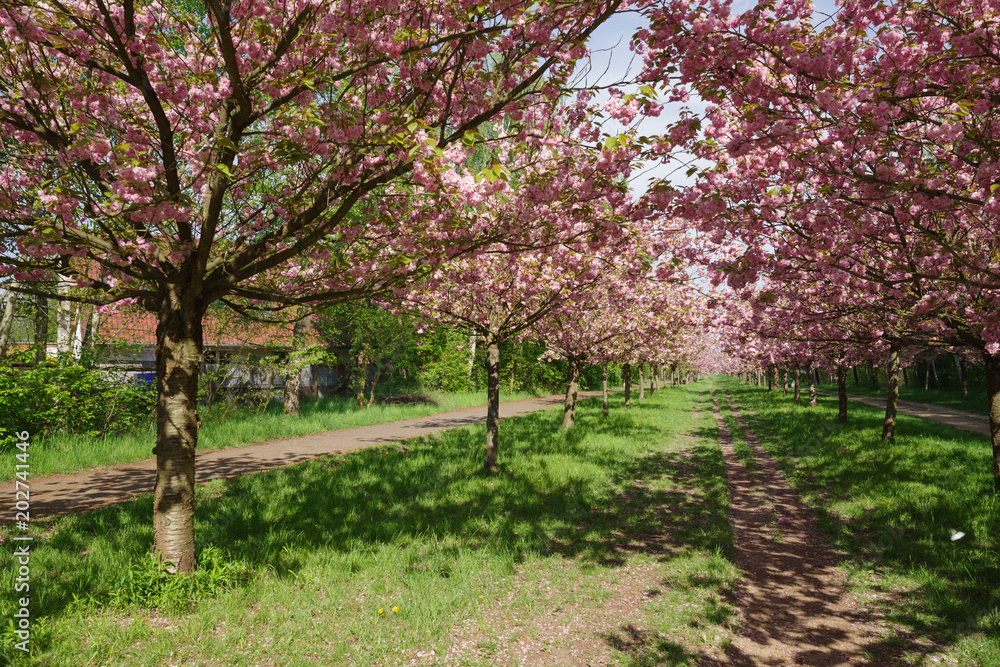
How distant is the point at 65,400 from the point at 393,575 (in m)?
9.83

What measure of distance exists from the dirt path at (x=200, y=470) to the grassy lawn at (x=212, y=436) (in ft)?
0.88

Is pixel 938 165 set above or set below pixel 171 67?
below

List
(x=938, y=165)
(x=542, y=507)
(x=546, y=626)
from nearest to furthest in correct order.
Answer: (x=938, y=165)
(x=546, y=626)
(x=542, y=507)

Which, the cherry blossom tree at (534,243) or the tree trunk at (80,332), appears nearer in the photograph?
the cherry blossom tree at (534,243)

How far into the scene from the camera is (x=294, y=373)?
16469mm

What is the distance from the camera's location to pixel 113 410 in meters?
→ 11.2

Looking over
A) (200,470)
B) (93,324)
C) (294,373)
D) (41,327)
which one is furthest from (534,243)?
(41,327)

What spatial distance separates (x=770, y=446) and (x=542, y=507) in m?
9.53

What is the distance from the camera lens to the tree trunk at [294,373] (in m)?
15.9

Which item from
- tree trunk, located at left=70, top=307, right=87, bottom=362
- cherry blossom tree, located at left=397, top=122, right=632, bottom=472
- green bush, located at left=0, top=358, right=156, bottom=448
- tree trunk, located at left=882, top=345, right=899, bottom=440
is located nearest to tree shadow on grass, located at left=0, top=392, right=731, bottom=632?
cherry blossom tree, located at left=397, top=122, right=632, bottom=472

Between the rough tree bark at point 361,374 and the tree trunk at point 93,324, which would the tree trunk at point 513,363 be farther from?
the tree trunk at point 93,324

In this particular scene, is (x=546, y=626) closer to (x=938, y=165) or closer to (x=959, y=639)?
(x=959, y=639)

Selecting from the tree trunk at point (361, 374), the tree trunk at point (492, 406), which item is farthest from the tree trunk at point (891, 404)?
the tree trunk at point (361, 374)

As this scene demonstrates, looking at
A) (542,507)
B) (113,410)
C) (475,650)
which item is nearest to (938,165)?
(475,650)
